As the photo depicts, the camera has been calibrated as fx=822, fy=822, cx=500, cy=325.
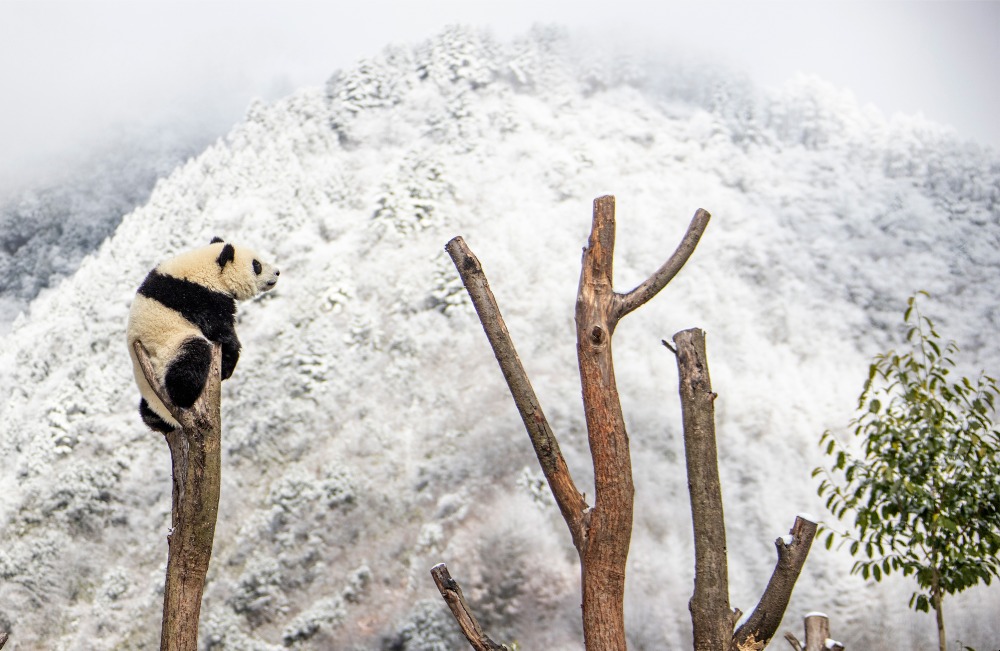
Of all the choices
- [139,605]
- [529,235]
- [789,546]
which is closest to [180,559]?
[789,546]

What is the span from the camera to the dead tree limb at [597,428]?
2.30m

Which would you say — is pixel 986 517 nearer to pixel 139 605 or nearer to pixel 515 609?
pixel 515 609

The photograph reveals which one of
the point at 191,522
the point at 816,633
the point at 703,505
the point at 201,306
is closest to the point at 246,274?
the point at 201,306

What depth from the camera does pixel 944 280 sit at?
682 cm

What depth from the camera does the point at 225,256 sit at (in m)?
3.10

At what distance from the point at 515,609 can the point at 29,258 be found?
4868 mm

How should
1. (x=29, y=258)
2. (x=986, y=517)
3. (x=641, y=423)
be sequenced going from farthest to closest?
(x=29, y=258) < (x=641, y=423) < (x=986, y=517)

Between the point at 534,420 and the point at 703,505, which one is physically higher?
the point at 534,420

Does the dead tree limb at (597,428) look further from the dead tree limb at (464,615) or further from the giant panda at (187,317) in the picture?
the giant panda at (187,317)

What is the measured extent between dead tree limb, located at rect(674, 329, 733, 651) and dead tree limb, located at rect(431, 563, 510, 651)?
57cm

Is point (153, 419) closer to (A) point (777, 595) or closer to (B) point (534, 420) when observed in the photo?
(B) point (534, 420)

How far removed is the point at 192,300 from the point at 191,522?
0.95m

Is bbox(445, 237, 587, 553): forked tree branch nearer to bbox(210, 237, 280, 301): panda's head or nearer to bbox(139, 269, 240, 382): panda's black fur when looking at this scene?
bbox(139, 269, 240, 382): panda's black fur

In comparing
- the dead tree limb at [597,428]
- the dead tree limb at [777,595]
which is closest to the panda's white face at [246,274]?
the dead tree limb at [597,428]
